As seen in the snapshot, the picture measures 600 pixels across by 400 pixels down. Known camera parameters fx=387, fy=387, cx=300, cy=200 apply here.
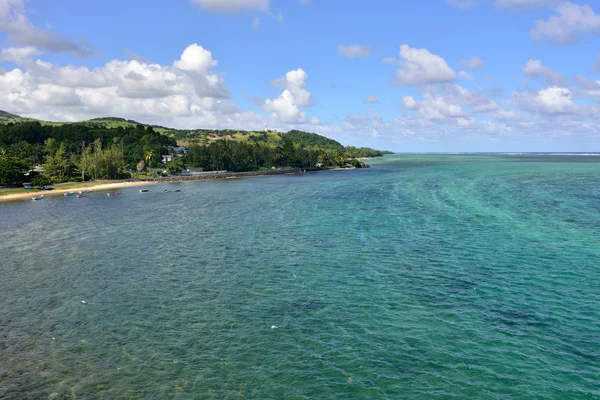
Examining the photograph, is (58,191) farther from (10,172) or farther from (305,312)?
(305,312)

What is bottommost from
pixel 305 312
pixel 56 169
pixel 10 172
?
pixel 305 312

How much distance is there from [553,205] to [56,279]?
109953 mm

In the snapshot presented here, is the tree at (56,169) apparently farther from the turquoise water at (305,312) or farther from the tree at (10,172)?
the turquoise water at (305,312)

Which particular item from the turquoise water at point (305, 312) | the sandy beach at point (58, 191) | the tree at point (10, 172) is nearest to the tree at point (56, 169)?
the sandy beach at point (58, 191)

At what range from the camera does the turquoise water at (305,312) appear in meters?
26.1

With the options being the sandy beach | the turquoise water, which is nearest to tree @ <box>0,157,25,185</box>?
the sandy beach

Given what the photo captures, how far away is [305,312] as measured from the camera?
121 feet

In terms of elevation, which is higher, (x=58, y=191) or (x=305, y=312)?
(x=58, y=191)

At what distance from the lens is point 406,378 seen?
26141 mm

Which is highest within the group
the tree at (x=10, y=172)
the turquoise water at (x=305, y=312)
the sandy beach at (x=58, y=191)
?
the tree at (x=10, y=172)

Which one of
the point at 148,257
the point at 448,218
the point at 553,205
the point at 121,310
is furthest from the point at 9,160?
the point at 553,205

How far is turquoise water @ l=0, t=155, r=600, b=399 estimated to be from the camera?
85.6 feet

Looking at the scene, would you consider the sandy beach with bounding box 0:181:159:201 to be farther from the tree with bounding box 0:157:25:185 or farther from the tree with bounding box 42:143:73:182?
the tree with bounding box 42:143:73:182

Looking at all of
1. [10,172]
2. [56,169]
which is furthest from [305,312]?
[56,169]
